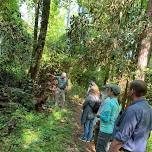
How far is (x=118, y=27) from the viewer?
1845cm

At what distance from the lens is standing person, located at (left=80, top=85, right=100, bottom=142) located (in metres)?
Result: 12.4

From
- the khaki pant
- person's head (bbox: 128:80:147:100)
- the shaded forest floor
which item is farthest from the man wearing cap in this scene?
person's head (bbox: 128:80:147:100)

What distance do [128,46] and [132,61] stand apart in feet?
2.43

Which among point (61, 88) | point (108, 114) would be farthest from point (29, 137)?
point (61, 88)

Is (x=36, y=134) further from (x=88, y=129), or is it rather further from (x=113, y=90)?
(x=113, y=90)

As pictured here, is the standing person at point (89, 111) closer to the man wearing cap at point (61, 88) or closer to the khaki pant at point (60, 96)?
the man wearing cap at point (61, 88)

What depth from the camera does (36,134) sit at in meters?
12.6

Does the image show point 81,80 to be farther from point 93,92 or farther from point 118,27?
point 93,92

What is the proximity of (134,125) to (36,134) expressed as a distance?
681cm

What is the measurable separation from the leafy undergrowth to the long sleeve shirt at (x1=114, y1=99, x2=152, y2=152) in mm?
4942

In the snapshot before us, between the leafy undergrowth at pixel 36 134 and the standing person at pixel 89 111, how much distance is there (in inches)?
24.8

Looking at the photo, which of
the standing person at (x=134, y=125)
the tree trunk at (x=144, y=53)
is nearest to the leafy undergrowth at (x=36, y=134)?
the tree trunk at (x=144, y=53)

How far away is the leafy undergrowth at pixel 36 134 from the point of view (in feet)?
36.9

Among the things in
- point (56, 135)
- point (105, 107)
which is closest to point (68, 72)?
point (56, 135)
